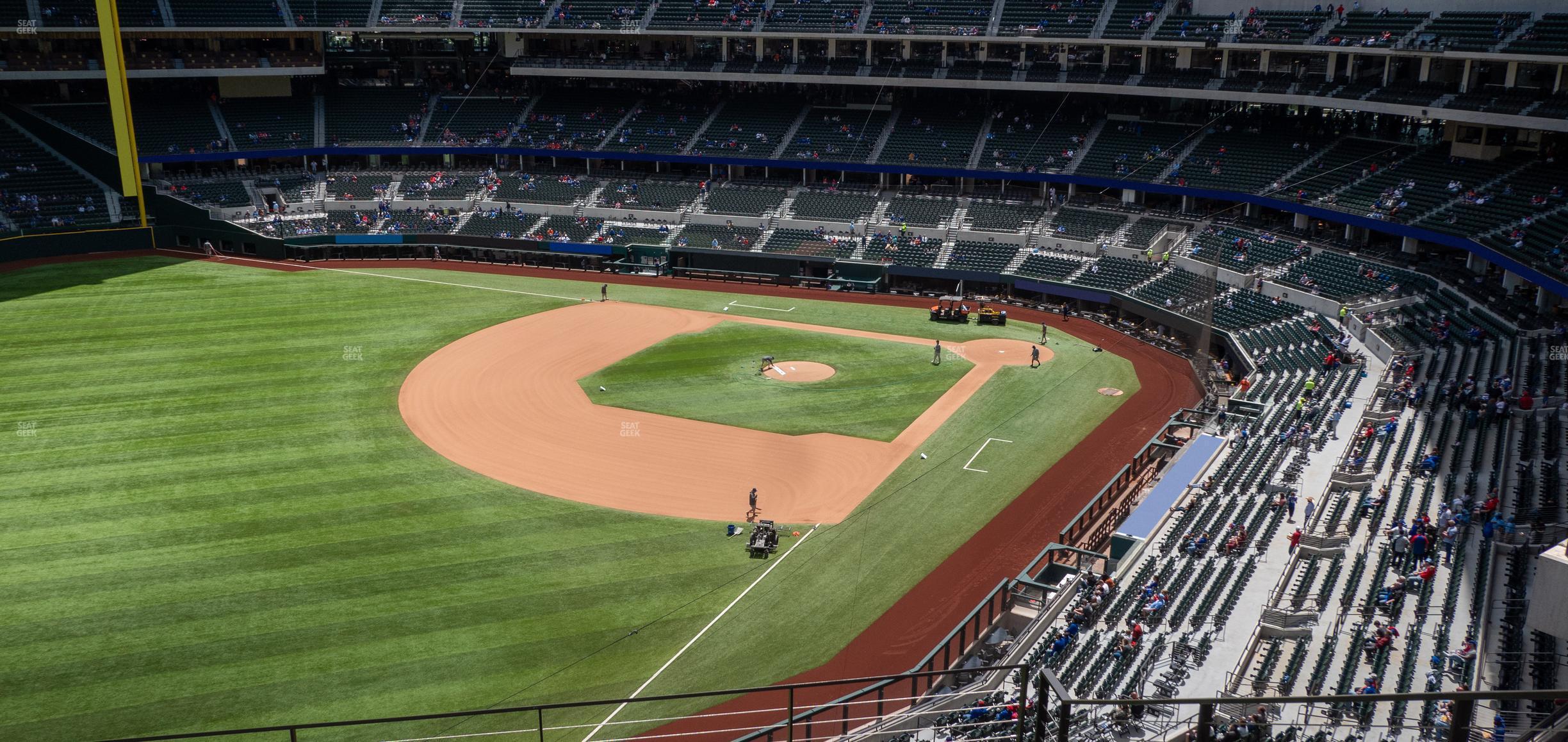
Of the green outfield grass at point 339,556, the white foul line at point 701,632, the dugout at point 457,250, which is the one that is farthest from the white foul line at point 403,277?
the white foul line at point 701,632

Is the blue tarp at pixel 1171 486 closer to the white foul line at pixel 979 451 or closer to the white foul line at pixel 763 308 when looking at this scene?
the white foul line at pixel 979 451

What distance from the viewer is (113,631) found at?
2416 centimetres

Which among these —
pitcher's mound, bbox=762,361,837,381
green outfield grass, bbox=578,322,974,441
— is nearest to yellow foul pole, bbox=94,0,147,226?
green outfield grass, bbox=578,322,974,441

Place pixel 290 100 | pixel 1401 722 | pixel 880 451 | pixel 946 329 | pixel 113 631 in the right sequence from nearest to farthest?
pixel 1401 722, pixel 113 631, pixel 880 451, pixel 946 329, pixel 290 100

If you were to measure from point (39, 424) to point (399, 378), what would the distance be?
38.1ft

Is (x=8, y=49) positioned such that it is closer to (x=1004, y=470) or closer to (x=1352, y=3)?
(x=1004, y=470)

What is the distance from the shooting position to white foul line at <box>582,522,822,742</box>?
22.0 meters

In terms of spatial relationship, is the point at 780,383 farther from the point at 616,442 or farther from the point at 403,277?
the point at 403,277

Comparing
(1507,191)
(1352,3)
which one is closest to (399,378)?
(1507,191)

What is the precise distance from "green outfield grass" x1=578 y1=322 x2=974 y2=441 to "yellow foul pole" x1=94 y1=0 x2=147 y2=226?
2003 centimetres

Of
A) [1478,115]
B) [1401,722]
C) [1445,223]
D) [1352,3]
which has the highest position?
[1352,3]

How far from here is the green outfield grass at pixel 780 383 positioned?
129 ft

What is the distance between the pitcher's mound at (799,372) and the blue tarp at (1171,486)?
49.2 ft

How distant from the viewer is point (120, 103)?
2073 inches
